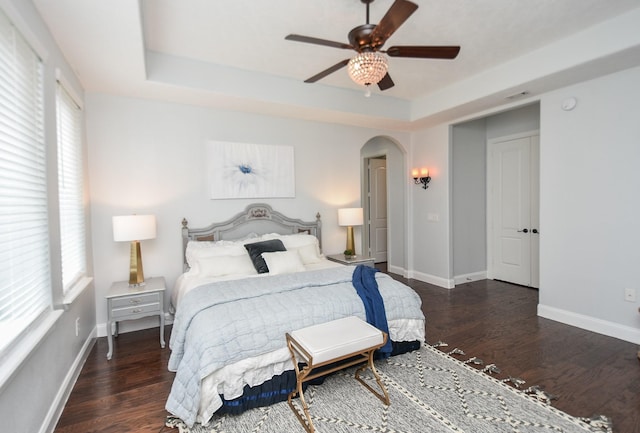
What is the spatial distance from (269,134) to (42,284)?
2972mm

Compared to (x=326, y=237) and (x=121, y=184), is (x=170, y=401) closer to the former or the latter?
(x=121, y=184)

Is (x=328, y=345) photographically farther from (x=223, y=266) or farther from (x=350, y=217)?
(x=350, y=217)

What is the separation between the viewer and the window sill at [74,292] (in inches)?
91.1

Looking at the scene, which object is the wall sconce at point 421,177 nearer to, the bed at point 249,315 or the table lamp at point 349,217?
the table lamp at point 349,217

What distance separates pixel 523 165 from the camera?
194 inches

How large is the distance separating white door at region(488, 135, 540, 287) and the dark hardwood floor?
112cm

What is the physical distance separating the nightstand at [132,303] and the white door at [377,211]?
4616 millimetres

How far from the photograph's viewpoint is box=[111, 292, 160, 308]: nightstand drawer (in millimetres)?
2945

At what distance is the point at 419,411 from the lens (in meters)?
2.09

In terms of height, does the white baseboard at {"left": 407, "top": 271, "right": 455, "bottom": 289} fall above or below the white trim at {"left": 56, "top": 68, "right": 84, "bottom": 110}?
below

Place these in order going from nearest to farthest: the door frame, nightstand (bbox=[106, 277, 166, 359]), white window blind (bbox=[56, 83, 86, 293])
→ white window blind (bbox=[56, 83, 86, 293]) → nightstand (bbox=[106, 277, 166, 359]) → the door frame

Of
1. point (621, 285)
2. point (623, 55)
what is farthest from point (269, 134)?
point (621, 285)

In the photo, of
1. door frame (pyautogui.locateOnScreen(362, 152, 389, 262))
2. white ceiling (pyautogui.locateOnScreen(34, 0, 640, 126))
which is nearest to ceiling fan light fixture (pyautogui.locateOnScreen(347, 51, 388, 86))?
white ceiling (pyautogui.locateOnScreen(34, 0, 640, 126))

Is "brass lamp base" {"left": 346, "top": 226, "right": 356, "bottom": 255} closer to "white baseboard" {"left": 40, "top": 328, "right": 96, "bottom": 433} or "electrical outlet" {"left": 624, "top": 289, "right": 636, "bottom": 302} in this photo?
"electrical outlet" {"left": 624, "top": 289, "right": 636, "bottom": 302}
